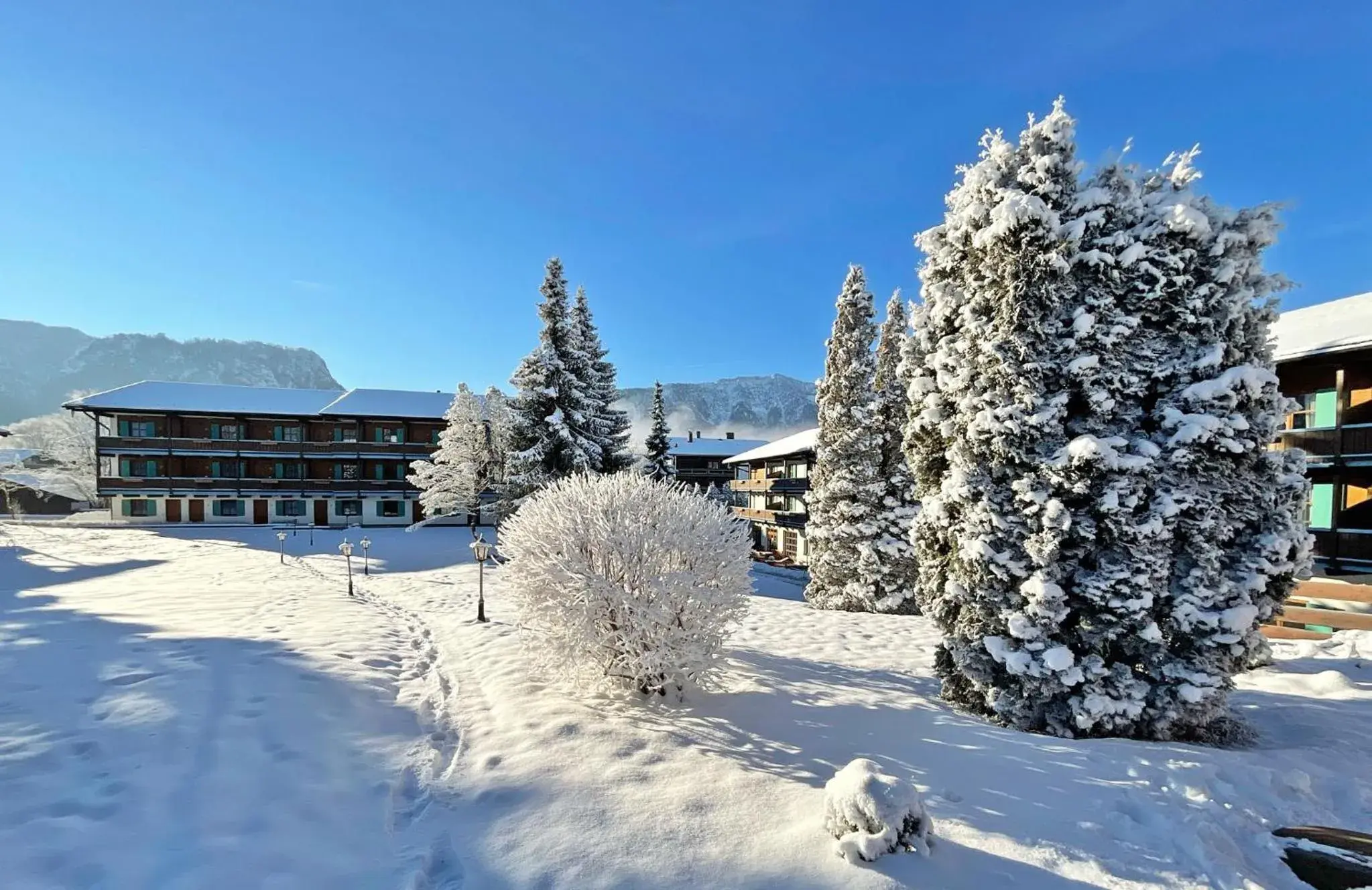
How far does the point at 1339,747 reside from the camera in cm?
658

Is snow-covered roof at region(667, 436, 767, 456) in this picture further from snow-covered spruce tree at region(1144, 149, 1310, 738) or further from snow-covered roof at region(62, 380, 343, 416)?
snow-covered spruce tree at region(1144, 149, 1310, 738)

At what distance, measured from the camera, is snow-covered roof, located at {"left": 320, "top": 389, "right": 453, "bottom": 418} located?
1667 inches

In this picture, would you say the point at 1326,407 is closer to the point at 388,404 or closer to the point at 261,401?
the point at 388,404

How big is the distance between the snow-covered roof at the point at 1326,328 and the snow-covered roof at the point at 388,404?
4439 cm

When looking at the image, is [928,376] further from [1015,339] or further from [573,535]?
[573,535]

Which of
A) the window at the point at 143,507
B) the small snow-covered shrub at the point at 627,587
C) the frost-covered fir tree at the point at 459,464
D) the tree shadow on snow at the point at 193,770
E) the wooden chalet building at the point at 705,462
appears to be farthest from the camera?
the wooden chalet building at the point at 705,462

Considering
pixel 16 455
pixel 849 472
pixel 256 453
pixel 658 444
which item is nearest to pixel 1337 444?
pixel 849 472

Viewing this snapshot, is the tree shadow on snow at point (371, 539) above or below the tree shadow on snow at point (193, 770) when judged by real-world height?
below

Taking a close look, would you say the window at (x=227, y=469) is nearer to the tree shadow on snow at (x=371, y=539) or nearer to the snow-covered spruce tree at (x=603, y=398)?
the tree shadow on snow at (x=371, y=539)

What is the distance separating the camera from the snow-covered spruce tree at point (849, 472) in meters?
17.8

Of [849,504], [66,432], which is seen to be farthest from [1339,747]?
[66,432]

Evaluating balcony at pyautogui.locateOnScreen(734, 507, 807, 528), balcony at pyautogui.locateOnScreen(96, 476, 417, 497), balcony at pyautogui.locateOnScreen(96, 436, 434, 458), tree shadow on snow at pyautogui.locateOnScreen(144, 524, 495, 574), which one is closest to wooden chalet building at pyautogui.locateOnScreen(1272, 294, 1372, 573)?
balcony at pyautogui.locateOnScreen(734, 507, 807, 528)

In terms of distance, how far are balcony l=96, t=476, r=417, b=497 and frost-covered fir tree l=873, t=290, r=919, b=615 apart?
36.9m

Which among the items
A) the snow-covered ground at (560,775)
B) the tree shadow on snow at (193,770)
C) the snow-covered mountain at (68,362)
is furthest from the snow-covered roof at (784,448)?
the snow-covered mountain at (68,362)
